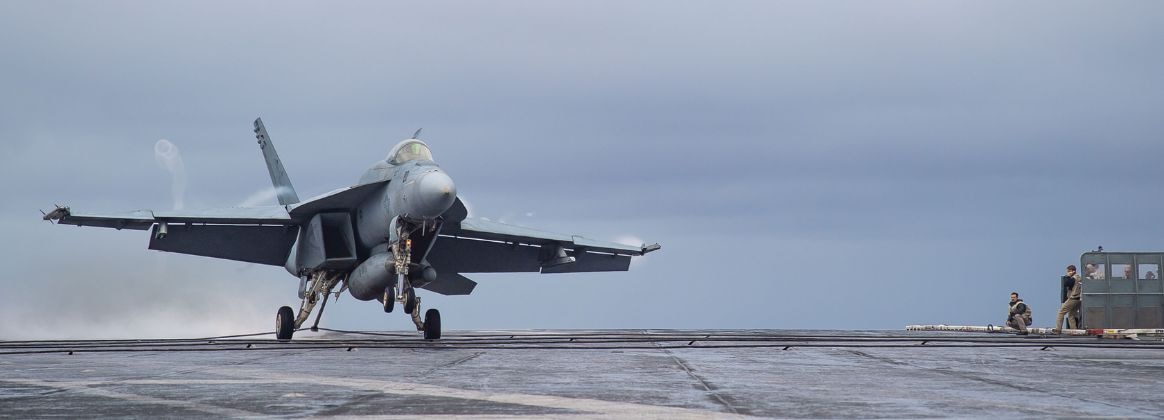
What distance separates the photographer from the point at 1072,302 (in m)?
31.7

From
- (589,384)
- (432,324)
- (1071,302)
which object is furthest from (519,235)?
(589,384)

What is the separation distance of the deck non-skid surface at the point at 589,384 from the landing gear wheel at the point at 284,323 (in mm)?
9470

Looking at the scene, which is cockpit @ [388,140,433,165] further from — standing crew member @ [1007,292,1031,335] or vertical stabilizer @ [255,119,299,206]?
standing crew member @ [1007,292,1031,335]

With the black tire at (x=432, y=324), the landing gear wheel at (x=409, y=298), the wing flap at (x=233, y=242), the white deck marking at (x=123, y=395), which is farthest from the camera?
the wing flap at (x=233, y=242)

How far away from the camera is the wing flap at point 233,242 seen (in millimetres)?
29375

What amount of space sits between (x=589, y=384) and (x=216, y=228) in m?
21.6

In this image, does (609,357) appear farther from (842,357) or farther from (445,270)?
(445,270)

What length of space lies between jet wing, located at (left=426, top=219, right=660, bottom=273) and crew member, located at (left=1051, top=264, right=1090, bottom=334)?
11.3m

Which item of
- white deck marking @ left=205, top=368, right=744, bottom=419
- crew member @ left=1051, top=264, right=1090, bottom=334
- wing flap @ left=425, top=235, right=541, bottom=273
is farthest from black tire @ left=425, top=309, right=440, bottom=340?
crew member @ left=1051, top=264, right=1090, bottom=334

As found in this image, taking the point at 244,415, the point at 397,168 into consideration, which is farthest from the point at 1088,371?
the point at 397,168

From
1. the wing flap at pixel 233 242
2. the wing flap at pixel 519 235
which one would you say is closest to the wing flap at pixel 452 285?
the wing flap at pixel 519 235

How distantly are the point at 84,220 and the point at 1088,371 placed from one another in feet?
74.1

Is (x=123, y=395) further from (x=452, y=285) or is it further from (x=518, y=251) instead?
(x=518, y=251)

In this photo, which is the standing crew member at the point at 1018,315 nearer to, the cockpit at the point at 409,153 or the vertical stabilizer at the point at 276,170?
the cockpit at the point at 409,153
